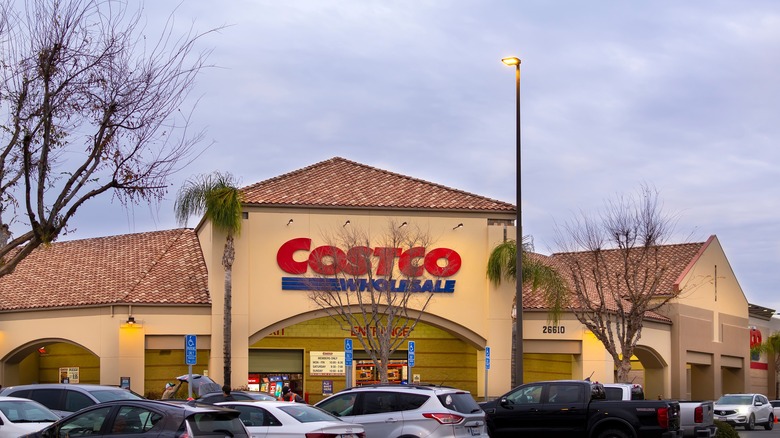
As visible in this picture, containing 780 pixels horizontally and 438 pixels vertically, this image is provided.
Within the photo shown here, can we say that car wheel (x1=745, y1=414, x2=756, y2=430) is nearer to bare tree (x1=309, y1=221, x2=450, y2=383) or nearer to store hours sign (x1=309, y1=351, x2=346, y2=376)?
bare tree (x1=309, y1=221, x2=450, y2=383)

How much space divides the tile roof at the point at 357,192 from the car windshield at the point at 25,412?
19.6 meters

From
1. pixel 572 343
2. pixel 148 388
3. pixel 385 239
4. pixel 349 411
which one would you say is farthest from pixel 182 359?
pixel 349 411

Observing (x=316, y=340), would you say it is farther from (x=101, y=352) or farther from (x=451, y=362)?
(x=101, y=352)

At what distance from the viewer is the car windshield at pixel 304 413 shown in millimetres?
18453

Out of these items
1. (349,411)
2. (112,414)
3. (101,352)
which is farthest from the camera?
(101,352)

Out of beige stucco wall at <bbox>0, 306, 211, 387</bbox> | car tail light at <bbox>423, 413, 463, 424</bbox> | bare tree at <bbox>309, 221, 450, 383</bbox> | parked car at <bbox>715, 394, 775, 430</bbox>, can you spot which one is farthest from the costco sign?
car tail light at <bbox>423, 413, 463, 424</bbox>

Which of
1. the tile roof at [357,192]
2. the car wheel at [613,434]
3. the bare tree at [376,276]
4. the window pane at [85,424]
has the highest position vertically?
the tile roof at [357,192]

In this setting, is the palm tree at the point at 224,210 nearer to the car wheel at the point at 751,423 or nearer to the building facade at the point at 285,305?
the building facade at the point at 285,305

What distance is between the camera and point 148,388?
42.2 metres

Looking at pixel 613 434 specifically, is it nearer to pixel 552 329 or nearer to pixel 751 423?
pixel 552 329

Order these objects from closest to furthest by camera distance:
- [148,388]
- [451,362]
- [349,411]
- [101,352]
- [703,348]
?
[349,411]
[101,352]
[148,388]
[451,362]
[703,348]

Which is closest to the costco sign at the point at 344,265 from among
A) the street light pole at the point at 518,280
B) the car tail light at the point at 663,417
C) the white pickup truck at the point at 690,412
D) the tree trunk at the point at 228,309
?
the tree trunk at the point at 228,309

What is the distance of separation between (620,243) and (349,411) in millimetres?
24902

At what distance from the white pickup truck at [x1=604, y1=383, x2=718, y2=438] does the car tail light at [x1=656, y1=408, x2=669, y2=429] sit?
2.16m
